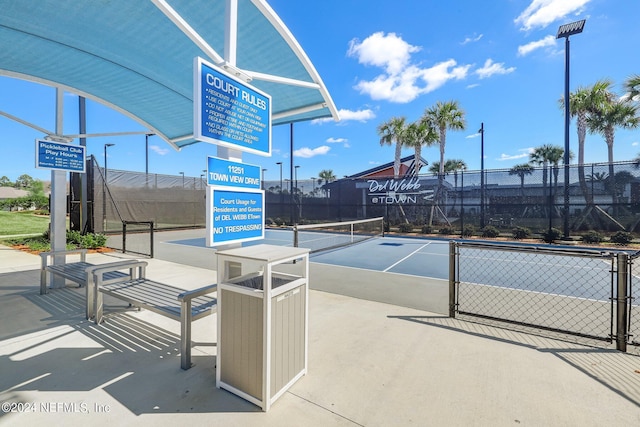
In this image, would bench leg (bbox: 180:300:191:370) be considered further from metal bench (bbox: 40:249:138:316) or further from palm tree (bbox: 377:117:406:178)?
palm tree (bbox: 377:117:406:178)

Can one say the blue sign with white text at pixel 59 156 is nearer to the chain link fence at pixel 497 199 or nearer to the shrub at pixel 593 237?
the chain link fence at pixel 497 199

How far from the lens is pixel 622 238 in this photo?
12.3m

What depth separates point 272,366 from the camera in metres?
2.39

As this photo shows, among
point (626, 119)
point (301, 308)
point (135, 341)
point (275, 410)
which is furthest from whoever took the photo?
point (626, 119)

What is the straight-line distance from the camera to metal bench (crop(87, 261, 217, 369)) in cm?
296

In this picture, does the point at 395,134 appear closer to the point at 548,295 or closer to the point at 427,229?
the point at 427,229

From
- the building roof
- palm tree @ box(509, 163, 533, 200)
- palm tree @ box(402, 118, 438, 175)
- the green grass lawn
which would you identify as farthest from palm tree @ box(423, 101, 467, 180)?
the green grass lawn

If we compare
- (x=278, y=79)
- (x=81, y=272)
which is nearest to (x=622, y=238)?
(x=278, y=79)

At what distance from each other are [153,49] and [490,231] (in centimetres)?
1622

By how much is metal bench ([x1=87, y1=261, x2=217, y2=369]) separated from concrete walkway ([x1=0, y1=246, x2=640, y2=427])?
26cm

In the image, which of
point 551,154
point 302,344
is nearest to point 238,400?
point 302,344

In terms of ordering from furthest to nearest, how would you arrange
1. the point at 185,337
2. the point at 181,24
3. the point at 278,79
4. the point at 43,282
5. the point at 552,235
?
the point at 552,235 → the point at 43,282 → the point at 278,79 → the point at 185,337 → the point at 181,24

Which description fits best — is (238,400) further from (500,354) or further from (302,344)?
(500,354)

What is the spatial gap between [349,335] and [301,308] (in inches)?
52.2
